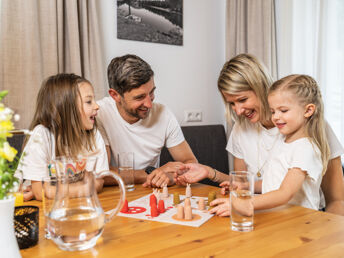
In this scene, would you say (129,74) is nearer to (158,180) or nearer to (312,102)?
(158,180)

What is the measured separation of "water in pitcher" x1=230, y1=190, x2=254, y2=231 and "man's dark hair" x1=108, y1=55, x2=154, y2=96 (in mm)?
1043

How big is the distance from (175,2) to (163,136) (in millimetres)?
Answer: 1431

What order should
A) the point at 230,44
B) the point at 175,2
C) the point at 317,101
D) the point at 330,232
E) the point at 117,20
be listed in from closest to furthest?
the point at 330,232 → the point at 317,101 → the point at 117,20 → the point at 175,2 → the point at 230,44

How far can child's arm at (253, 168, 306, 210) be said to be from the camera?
3.53 ft

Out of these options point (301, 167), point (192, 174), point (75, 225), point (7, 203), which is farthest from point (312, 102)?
point (7, 203)

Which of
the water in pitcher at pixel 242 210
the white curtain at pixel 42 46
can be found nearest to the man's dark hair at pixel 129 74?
the white curtain at pixel 42 46

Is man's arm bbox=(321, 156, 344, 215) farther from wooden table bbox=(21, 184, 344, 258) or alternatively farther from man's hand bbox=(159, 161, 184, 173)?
man's hand bbox=(159, 161, 184, 173)

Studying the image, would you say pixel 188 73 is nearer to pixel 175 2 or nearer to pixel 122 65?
pixel 175 2

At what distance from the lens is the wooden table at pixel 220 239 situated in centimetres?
78

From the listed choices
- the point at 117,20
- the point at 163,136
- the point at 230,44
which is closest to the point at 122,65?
the point at 163,136

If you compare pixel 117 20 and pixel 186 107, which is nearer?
pixel 117 20

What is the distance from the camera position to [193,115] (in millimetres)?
3094

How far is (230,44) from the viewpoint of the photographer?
3.12 meters

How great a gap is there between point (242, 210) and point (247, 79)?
2.88 ft
